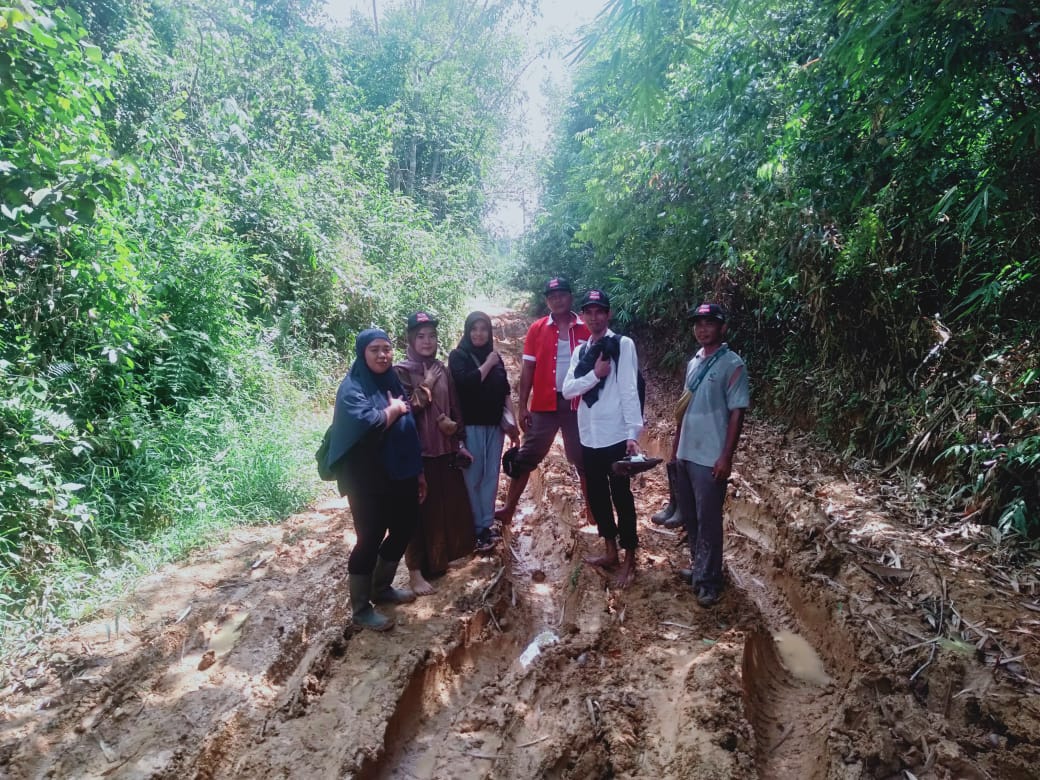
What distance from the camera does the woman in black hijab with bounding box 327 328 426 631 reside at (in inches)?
114

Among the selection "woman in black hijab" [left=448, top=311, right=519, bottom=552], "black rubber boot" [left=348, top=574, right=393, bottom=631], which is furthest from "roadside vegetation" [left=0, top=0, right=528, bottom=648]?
"woman in black hijab" [left=448, top=311, right=519, bottom=552]

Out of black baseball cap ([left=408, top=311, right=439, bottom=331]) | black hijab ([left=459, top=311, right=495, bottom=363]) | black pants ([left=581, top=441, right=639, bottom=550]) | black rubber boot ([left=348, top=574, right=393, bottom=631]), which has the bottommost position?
black rubber boot ([left=348, top=574, right=393, bottom=631])

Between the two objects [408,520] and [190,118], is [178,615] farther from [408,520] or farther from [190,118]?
[190,118]

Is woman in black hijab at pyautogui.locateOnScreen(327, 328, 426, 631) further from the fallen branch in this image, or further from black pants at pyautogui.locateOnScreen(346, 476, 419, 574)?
the fallen branch

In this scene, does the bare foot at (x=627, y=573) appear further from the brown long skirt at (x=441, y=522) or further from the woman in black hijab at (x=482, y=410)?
the brown long skirt at (x=441, y=522)

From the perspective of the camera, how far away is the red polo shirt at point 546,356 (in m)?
4.20

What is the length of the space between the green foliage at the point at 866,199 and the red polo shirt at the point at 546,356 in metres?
1.60

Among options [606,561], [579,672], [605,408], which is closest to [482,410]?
[605,408]

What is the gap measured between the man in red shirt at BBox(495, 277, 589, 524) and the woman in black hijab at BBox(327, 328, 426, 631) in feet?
4.22

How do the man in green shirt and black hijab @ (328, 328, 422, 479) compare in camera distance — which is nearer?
black hijab @ (328, 328, 422, 479)

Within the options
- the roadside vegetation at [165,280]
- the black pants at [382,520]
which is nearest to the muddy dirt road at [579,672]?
the black pants at [382,520]

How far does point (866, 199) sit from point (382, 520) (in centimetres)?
478

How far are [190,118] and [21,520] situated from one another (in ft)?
25.5

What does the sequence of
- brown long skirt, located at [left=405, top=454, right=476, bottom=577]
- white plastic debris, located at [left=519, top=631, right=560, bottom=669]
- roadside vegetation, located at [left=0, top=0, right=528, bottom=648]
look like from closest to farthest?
white plastic debris, located at [left=519, top=631, right=560, bottom=669]
roadside vegetation, located at [left=0, top=0, right=528, bottom=648]
brown long skirt, located at [left=405, top=454, right=476, bottom=577]
